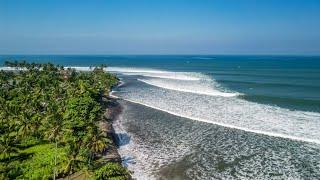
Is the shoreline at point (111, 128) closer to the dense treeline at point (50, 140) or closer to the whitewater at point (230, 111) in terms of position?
the dense treeline at point (50, 140)

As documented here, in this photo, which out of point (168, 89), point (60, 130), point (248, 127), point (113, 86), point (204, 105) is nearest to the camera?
point (60, 130)

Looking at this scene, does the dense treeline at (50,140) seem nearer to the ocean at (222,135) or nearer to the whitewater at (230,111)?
the ocean at (222,135)

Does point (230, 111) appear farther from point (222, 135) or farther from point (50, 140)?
point (50, 140)

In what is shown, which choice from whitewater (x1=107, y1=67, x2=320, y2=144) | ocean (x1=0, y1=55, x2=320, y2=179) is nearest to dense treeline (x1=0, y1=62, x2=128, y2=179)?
ocean (x1=0, y1=55, x2=320, y2=179)

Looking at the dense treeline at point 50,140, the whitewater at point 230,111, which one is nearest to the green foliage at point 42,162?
the dense treeline at point 50,140

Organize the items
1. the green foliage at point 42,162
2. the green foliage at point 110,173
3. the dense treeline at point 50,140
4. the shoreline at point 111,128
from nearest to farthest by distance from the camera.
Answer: the green foliage at point 110,173 < the dense treeline at point 50,140 < the green foliage at point 42,162 < the shoreline at point 111,128

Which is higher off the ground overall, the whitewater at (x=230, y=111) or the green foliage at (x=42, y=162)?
the whitewater at (x=230, y=111)

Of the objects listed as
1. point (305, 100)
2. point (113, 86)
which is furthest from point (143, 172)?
point (113, 86)

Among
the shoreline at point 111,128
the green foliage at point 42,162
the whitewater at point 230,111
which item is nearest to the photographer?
the green foliage at point 42,162

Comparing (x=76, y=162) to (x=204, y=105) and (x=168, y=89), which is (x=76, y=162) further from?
(x=168, y=89)

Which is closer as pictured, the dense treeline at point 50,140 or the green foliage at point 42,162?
the dense treeline at point 50,140

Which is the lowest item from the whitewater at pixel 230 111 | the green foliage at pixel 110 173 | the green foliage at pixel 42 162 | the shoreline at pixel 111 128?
the green foliage at pixel 42 162
